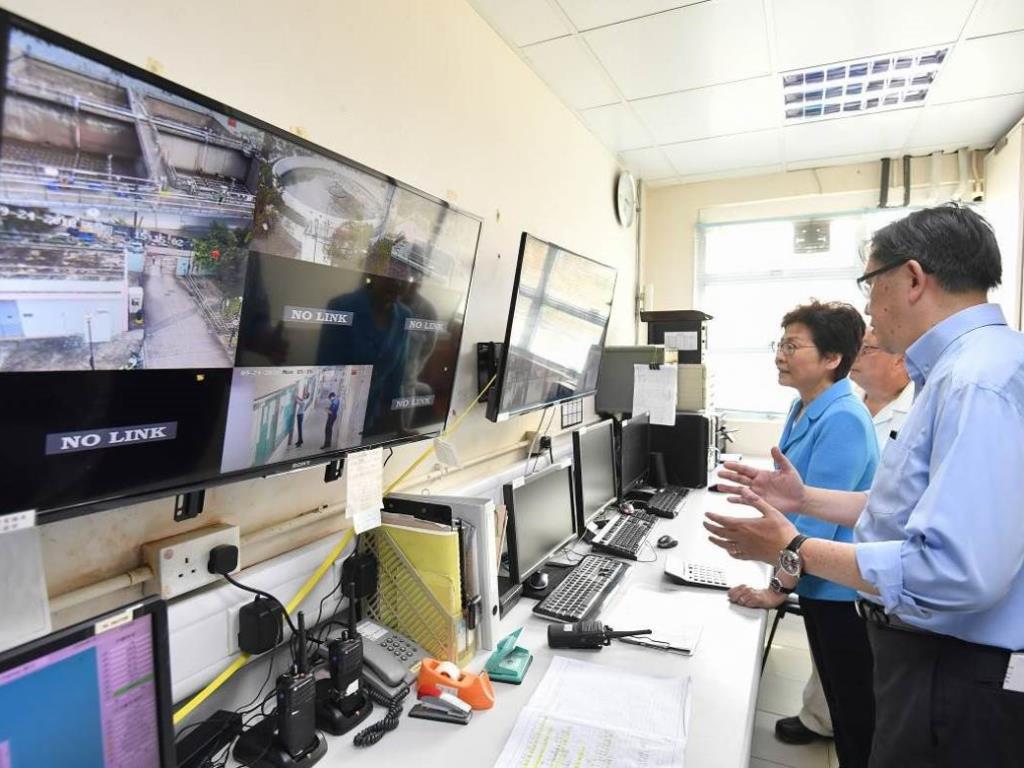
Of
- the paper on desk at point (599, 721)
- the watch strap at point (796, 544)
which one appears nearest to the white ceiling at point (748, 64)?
the watch strap at point (796, 544)

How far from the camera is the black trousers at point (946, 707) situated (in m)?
1.08

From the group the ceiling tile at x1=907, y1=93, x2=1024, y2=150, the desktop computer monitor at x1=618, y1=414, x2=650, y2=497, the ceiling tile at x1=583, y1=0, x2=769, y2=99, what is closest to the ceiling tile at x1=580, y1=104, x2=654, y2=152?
the ceiling tile at x1=583, y1=0, x2=769, y2=99

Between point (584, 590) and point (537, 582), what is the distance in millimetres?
150

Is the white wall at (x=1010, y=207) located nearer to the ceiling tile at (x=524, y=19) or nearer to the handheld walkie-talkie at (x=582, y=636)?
the ceiling tile at (x=524, y=19)

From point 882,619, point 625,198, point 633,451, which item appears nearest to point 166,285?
point 882,619

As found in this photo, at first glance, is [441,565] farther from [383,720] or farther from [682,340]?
[682,340]

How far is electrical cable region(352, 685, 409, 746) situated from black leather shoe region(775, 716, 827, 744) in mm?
1826

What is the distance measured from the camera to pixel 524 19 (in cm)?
221

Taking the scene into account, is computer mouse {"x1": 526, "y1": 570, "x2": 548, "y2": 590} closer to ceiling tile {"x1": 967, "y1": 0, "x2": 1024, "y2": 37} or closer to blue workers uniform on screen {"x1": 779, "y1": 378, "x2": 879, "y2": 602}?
blue workers uniform on screen {"x1": 779, "y1": 378, "x2": 879, "y2": 602}

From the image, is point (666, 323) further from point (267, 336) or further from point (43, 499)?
point (43, 499)

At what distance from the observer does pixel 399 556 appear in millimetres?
1351

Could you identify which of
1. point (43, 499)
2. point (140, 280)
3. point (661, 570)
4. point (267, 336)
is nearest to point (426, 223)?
point (267, 336)

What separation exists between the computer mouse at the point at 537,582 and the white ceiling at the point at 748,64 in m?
2.09

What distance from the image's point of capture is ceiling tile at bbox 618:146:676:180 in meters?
3.71
